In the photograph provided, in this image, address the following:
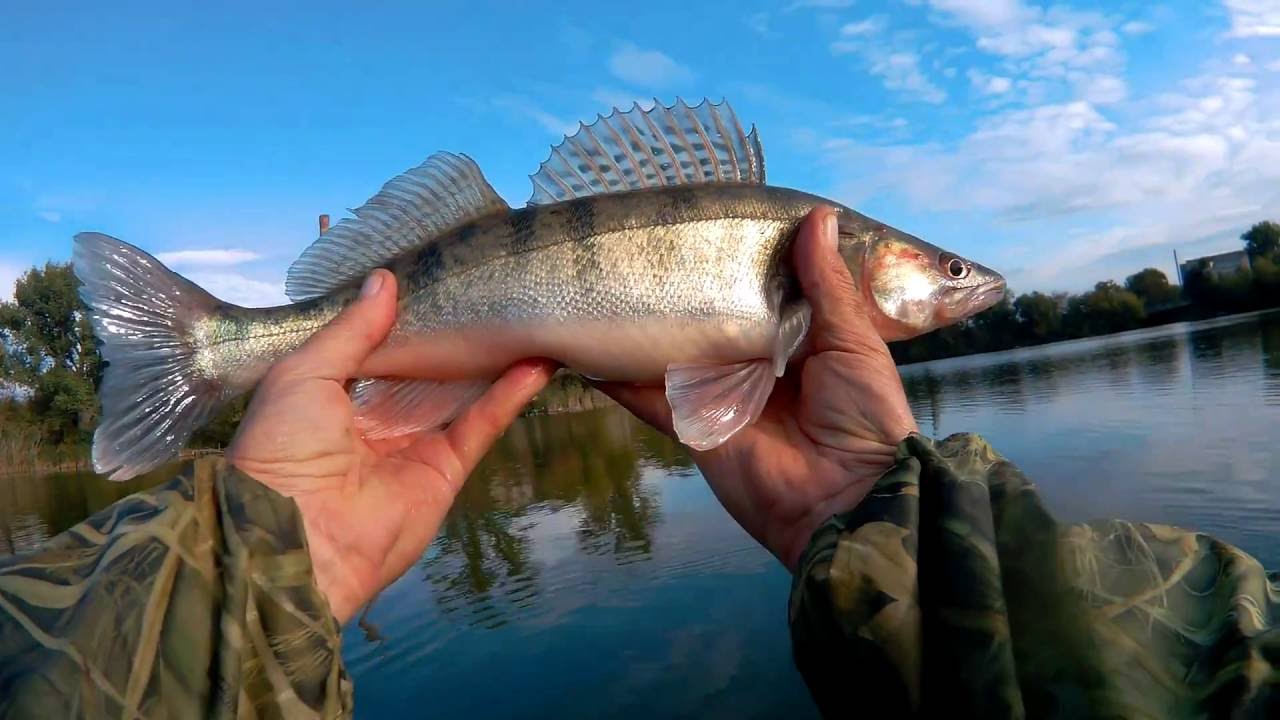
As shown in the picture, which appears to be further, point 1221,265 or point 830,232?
point 1221,265

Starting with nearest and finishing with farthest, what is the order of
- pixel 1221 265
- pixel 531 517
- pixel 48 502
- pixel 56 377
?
pixel 531 517 → pixel 48 502 → pixel 56 377 → pixel 1221 265

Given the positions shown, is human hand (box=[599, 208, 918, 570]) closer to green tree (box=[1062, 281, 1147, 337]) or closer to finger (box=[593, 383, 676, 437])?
finger (box=[593, 383, 676, 437])

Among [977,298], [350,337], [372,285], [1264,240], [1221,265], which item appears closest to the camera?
[350,337]

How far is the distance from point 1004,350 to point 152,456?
259ft

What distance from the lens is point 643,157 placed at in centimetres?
358

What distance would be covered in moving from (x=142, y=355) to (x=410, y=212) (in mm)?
1309

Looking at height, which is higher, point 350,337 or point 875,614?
point 350,337

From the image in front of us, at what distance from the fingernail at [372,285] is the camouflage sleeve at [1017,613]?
219 centimetres

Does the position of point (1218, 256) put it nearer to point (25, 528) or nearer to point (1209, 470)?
point (1209, 470)

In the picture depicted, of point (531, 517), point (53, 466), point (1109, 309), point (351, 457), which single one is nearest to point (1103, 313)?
point (1109, 309)

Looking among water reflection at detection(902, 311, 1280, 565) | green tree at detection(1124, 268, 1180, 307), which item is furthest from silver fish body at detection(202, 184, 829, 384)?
green tree at detection(1124, 268, 1180, 307)

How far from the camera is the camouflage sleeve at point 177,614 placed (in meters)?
1.41

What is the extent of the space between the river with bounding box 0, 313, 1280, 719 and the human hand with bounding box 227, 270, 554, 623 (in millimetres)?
4625

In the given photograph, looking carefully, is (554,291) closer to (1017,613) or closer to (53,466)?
(1017,613)
